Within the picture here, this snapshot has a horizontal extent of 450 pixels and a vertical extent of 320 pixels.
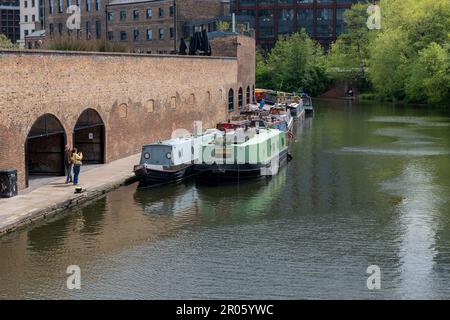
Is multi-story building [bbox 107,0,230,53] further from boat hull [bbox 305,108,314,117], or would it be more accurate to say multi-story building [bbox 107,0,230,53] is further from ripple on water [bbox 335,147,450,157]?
ripple on water [bbox 335,147,450,157]

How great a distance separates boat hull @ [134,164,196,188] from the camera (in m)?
32.6

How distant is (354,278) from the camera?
19938 millimetres

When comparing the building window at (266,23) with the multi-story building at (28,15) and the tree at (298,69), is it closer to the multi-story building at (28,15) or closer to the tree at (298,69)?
the tree at (298,69)

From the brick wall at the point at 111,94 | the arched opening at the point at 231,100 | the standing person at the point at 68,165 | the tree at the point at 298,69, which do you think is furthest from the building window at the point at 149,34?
the standing person at the point at 68,165

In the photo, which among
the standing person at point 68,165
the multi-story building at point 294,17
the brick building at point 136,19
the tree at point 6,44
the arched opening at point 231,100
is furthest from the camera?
the multi-story building at point 294,17

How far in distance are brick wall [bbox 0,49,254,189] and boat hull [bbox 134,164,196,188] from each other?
340 cm

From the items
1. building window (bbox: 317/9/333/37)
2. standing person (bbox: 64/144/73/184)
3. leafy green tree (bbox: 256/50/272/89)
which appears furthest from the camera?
building window (bbox: 317/9/333/37)

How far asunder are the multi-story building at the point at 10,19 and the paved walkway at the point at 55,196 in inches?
4334

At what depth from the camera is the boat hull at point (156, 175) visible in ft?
107

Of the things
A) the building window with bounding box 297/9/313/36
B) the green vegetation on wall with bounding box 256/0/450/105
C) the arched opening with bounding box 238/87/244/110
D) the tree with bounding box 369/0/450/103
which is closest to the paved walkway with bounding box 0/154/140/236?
the arched opening with bounding box 238/87/244/110

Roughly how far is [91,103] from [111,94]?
7.00ft

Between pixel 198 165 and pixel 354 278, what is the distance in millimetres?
15006

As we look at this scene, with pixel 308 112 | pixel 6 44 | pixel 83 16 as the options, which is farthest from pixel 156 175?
pixel 83 16
